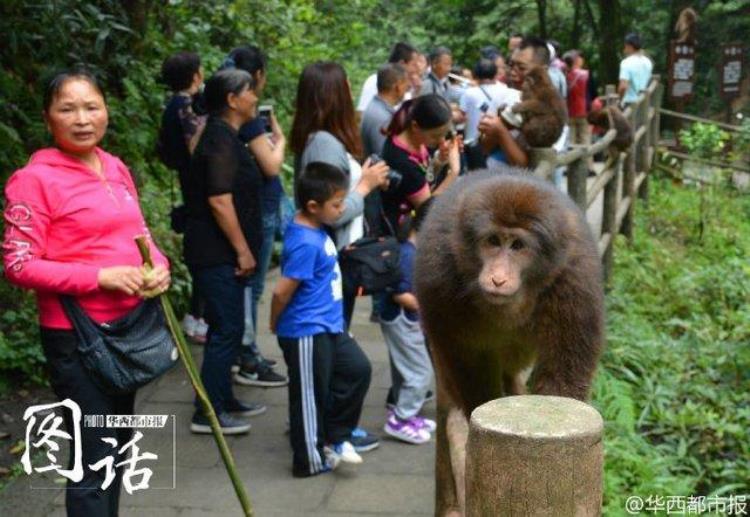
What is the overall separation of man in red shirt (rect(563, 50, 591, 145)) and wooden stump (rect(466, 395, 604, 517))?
10.2 metres

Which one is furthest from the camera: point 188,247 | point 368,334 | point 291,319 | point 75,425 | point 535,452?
point 368,334

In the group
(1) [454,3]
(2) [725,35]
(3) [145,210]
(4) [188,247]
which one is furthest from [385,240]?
(2) [725,35]

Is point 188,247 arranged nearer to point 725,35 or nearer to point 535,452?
point 535,452

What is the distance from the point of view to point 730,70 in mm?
16453

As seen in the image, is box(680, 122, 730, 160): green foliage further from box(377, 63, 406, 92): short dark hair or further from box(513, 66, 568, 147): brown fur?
box(377, 63, 406, 92): short dark hair

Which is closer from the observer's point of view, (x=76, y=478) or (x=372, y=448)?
(x=76, y=478)

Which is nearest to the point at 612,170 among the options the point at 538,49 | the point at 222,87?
the point at 538,49

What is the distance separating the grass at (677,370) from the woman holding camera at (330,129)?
5.18 ft

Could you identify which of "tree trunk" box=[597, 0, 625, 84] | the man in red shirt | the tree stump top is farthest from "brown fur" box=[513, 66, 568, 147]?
"tree trunk" box=[597, 0, 625, 84]

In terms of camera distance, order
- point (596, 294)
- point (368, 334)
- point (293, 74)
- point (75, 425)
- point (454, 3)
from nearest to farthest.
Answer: point (596, 294) < point (75, 425) < point (368, 334) < point (293, 74) < point (454, 3)

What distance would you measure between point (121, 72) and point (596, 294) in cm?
514

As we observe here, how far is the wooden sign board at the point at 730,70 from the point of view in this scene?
53.6 ft

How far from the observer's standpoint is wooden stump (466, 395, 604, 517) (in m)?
1.67

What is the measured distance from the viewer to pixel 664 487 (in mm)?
4648
